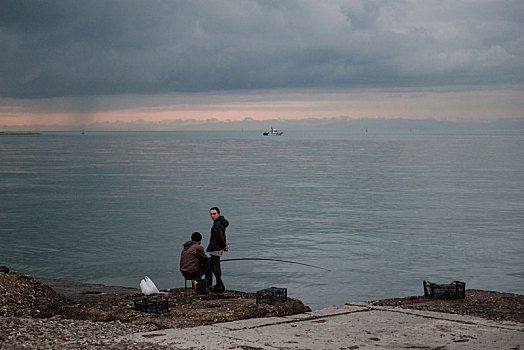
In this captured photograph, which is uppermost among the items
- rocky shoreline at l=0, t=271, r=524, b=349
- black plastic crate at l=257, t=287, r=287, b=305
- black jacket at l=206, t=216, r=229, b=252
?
black jacket at l=206, t=216, r=229, b=252

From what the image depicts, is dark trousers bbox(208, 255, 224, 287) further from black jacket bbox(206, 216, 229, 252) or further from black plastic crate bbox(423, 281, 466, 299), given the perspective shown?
black plastic crate bbox(423, 281, 466, 299)

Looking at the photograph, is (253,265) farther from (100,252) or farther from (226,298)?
(226,298)

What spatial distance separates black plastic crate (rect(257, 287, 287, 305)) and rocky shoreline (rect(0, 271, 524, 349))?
0.13 meters

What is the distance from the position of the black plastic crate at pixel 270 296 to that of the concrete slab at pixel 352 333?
1.00 metres

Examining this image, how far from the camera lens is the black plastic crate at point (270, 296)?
11.3m

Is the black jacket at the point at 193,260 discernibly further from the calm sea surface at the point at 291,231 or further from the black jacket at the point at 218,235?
the calm sea surface at the point at 291,231

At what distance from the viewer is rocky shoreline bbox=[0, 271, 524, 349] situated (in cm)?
847

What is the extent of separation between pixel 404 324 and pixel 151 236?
51.3 ft

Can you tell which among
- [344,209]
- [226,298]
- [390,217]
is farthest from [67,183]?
[226,298]

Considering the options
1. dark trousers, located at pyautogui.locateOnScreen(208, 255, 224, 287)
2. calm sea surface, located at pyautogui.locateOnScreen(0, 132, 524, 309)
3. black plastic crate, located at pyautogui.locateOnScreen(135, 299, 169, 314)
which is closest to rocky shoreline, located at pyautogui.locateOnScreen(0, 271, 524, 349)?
black plastic crate, located at pyautogui.locateOnScreen(135, 299, 169, 314)

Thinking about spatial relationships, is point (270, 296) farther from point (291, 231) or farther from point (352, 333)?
point (291, 231)

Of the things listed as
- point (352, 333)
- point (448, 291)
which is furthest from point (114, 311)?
point (448, 291)

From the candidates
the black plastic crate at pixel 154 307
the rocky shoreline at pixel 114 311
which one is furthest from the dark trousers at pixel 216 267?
the black plastic crate at pixel 154 307

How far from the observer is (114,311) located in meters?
10.9
